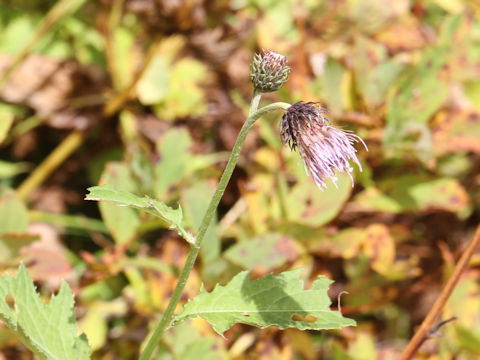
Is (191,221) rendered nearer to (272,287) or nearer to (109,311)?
(109,311)

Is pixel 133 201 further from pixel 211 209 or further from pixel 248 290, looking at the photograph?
pixel 248 290

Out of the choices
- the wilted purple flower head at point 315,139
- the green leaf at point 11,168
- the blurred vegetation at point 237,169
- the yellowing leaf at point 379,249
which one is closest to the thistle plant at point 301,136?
the wilted purple flower head at point 315,139

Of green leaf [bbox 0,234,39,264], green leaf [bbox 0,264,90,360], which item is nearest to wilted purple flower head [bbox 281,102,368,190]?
green leaf [bbox 0,264,90,360]

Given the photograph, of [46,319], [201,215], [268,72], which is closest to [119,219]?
[201,215]

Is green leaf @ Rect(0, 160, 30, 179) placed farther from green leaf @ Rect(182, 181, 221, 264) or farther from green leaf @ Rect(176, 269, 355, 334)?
green leaf @ Rect(176, 269, 355, 334)

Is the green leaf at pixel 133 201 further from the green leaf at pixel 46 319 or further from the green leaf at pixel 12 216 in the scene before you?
the green leaf at pixel 12 216

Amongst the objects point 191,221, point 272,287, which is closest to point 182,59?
point 191,221
